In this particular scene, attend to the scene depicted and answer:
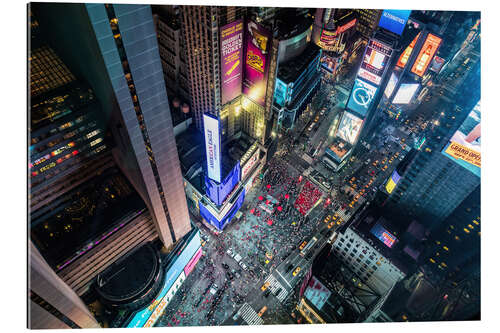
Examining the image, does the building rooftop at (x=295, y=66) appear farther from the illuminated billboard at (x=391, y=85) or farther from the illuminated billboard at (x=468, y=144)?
the illuminated billboard at (x=468, y=144)

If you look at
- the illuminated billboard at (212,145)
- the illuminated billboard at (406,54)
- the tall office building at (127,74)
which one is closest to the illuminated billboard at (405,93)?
the illuminated billboard at (406,54)

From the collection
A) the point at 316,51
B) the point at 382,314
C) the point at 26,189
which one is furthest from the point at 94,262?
the point at 316,51

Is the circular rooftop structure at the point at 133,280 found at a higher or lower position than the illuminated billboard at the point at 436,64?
lower

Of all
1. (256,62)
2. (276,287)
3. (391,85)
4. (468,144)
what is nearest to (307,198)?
(276,287)

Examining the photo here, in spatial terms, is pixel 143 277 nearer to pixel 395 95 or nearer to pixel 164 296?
pixel 164 296

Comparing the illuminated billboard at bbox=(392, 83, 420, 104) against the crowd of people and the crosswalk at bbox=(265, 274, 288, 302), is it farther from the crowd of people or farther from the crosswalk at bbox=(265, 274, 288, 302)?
the crosswalk at bbox=(265, 274, 288, 302)

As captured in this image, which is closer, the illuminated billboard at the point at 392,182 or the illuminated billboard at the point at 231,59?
Answer: the illuminated billboard at the point at 231,59

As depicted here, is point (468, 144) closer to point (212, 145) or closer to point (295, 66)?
point (212, 145)
